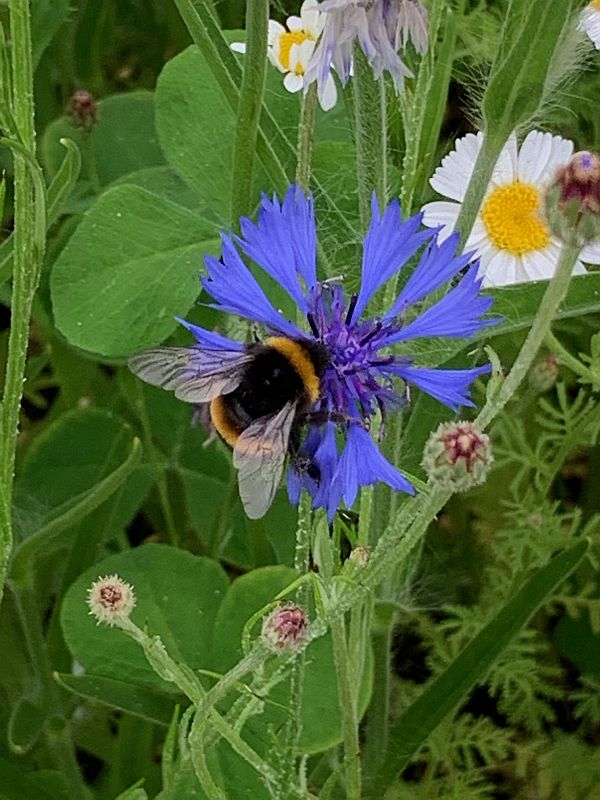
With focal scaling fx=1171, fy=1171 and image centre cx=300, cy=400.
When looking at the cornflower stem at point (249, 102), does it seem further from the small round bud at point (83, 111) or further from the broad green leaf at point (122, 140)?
the broad green leaf at point (122, 140)

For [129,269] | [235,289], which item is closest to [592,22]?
[235,289]

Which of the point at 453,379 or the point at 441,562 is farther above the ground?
the point at 453,379

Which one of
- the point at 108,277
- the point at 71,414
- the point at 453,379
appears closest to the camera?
the point at 453,379

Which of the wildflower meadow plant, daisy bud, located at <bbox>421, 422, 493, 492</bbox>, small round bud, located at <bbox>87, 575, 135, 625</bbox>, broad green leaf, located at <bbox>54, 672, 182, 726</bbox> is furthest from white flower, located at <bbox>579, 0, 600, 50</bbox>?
broad green leaf, located at <bbox>54, 672, 182, 726</bbox>

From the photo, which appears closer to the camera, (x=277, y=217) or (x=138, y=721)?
(x=277, y=217)

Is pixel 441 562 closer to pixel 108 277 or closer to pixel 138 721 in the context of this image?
pixel 138 721

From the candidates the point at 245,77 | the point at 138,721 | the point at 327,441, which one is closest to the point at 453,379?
the point at 327,441

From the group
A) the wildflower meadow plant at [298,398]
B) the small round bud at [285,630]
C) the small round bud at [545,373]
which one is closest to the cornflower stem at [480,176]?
the wildflower meadow plant at [298,398]

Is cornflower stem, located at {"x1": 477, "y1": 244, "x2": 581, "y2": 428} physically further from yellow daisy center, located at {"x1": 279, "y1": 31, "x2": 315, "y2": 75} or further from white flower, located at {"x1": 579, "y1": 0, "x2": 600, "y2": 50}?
yellow daisy center, located at {"x1": 279, "y1": 31, "x2": 315, "y2": 75}
